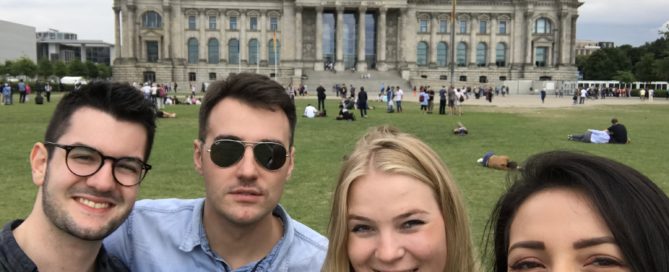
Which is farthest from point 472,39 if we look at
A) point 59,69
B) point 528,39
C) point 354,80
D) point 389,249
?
point 389,249

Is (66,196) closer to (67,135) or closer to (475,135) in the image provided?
(67,135)

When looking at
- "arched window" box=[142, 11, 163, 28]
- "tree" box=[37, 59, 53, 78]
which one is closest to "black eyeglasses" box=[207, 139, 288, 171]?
"arched window" box=[142, 11, 163, 28]

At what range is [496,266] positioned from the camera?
2383mm

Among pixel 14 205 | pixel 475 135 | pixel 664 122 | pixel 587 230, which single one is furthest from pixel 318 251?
pixel 664 122

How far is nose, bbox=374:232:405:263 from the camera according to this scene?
238cm

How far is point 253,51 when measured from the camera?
7850 centimetres

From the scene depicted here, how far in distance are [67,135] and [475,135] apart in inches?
712

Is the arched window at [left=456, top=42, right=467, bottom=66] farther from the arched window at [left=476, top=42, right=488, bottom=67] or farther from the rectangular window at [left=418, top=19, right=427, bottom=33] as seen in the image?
the rectangular window at [left=418, top=19, right=427, bottom=33]

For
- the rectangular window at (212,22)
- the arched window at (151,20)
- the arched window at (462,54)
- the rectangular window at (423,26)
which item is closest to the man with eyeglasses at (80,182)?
the rectangular window at (212,22)

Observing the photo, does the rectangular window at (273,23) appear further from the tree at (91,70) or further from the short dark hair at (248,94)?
the short dark hair at (248,94)

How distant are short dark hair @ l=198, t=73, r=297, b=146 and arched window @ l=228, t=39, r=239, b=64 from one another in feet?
253

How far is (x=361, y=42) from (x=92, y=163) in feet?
248

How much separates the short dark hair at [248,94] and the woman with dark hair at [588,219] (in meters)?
1.47

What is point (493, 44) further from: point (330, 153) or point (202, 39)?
point (330, 153)
